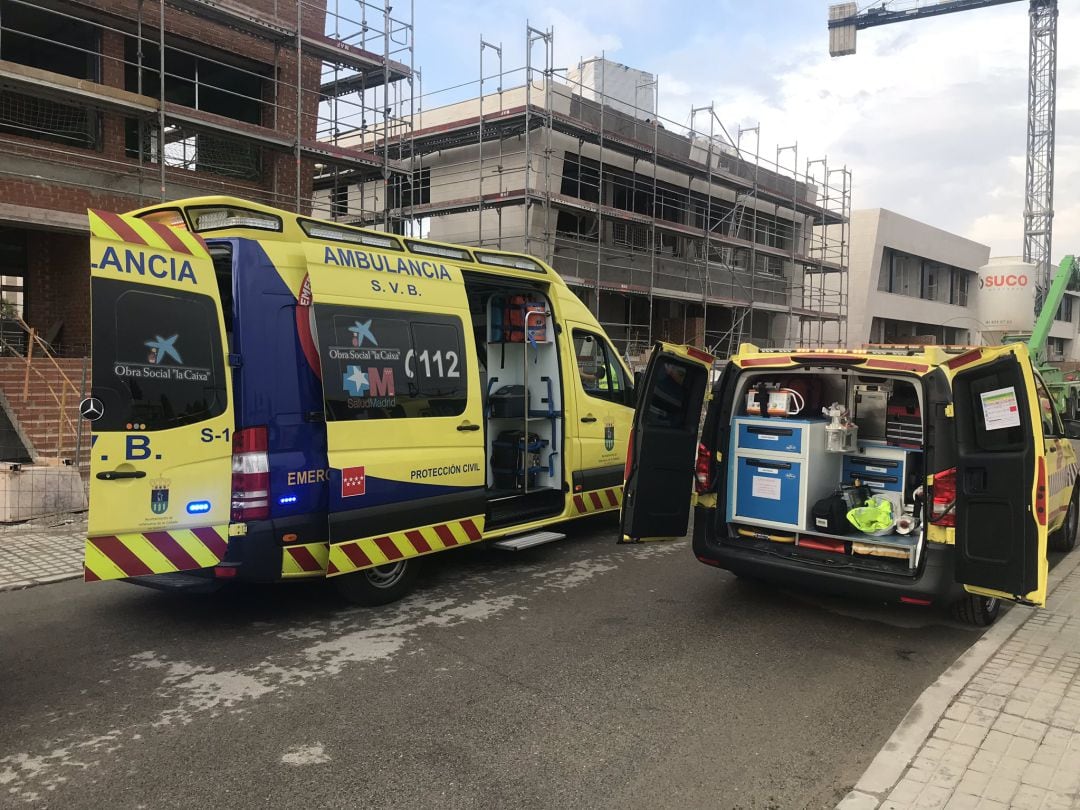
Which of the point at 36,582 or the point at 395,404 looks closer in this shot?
the point at 395,404

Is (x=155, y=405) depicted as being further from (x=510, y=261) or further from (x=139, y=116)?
(x=139, y=116)

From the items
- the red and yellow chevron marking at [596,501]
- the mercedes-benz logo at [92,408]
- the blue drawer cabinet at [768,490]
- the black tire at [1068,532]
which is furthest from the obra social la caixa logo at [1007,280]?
the mercedes-benz logo at [92,408]

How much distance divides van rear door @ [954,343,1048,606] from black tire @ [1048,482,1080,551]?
3.44 m

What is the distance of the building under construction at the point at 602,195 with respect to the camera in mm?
18109

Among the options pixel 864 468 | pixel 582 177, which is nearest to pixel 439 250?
pixel 864 468

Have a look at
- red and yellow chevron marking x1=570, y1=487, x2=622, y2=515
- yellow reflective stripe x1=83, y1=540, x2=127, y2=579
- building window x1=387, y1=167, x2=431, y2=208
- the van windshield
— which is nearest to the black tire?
red and yellow chevron marking x1=570, y1=487, x2=622, y2=515

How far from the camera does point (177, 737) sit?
12.3ft

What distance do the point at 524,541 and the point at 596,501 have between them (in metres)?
1.29

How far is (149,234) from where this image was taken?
15.0 ft

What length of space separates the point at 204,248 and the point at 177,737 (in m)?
2.77

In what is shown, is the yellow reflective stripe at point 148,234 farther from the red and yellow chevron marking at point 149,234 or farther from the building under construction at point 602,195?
the building under construction at point 602,195

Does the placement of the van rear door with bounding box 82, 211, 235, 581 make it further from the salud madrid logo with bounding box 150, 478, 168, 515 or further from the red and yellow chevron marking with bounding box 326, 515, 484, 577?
the red and yellow chevron marking with bounding box 326, 515, 484, 577

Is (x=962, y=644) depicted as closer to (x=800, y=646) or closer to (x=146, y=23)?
(x=800, y=646)

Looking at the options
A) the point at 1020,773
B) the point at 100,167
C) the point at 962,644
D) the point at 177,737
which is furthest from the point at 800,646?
the point at 100,167
